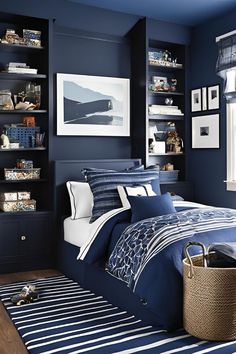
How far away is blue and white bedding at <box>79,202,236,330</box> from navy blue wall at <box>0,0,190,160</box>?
64.3 inches

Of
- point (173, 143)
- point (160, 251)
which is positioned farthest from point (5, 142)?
point (160, 251)

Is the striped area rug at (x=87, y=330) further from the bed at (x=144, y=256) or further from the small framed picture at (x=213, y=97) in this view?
the small framed picture at (x=213, y=97)

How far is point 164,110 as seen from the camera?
541cm

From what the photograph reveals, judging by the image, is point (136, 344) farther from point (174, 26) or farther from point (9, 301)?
point (174, 26)

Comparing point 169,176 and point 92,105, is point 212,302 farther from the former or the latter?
point 92,105

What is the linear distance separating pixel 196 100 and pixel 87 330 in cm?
343

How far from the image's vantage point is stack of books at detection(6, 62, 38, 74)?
4.49 meters

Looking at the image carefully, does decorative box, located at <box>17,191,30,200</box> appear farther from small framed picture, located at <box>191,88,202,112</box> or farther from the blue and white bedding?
small framed picture, located at <box>191,88,202,112</box>

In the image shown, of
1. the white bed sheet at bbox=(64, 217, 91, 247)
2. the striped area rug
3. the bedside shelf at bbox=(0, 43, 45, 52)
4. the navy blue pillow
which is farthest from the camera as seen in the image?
the bedside shelf at bbox=(0, 43, 45, 52)

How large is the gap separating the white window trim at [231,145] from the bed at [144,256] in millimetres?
1115

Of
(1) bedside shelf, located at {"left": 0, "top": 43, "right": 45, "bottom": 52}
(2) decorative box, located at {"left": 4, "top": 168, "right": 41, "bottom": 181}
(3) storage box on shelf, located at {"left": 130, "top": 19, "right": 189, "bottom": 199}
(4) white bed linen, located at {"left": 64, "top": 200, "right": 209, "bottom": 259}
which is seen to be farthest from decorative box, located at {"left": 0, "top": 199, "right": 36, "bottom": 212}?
(1) bedside shelf, located at {"left": 0, "top": 43, "right": 45, "bottom": 52}

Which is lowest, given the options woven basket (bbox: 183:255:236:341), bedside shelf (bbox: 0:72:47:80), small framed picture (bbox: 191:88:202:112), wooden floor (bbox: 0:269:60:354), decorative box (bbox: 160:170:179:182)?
wooden floor (bbox: 0:269:60:354)

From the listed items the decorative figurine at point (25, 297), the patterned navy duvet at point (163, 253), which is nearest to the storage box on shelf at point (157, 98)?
the patterned navy duvet at point (163, 253)

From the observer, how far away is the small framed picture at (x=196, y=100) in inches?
214
